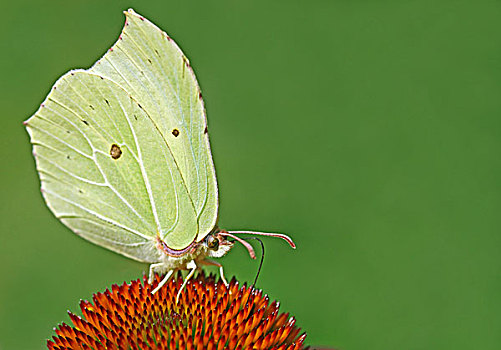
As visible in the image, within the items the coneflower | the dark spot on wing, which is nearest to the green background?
the coneflower

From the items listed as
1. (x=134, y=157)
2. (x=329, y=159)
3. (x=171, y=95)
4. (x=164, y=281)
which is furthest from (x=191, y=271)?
(x=329, y=159)

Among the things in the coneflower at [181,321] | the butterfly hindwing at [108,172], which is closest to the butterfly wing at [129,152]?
the butterfly hindwing at [108,172]

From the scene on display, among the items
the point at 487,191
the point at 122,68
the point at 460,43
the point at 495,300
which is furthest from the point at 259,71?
the point at 122,68

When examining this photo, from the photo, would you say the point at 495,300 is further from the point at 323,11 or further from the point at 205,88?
the point at 323,11

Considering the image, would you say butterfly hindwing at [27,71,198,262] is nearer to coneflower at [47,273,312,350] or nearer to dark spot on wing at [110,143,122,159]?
dark spot on wing at [110,143,122,159]

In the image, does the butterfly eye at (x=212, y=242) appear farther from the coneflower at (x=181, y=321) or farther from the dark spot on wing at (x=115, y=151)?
the dark spot on wing at (x=115, y=151)

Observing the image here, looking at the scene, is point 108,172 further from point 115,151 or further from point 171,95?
point 171,95

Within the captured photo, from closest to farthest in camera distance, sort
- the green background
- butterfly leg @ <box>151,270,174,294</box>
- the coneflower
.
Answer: the coneflower
butterfly leg @ <box>151,270,174,294</box>
the green background
